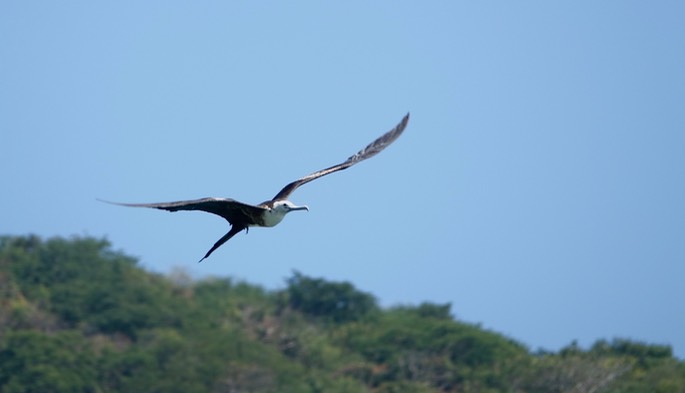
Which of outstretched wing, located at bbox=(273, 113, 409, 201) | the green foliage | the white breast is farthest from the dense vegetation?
the white breast

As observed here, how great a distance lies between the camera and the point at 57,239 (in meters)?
40.9

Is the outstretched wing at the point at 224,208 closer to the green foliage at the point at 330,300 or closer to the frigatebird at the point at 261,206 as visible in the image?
the frigatebird at the point at 261,206

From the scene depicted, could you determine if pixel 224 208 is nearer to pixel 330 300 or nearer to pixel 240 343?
pixel 240 343

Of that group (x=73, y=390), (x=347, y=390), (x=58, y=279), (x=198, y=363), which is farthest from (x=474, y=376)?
(x=58, y=279)

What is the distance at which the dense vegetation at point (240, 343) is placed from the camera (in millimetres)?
30859

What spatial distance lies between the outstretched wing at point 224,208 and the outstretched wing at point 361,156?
0.54m

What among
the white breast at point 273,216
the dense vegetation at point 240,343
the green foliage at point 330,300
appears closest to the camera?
the white breast at point 273,216

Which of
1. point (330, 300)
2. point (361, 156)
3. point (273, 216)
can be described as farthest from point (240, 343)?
point (273, 216)

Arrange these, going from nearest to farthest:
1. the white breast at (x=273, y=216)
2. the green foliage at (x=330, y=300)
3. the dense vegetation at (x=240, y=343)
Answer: the white breast at (x=273, y=216) → the dense vegetation at (x=240, y=343) → the green foliage at (x=330, y=300)

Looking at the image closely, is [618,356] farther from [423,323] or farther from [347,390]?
[347,390]

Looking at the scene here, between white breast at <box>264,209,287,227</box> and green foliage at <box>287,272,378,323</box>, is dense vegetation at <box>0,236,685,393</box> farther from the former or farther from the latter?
white breast at <box>264,209,287,227</box>

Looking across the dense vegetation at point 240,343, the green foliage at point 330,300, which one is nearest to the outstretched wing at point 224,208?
the dense vegetation at point 240,343

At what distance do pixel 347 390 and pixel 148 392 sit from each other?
155 inches

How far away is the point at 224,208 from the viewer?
1255 centimetres
